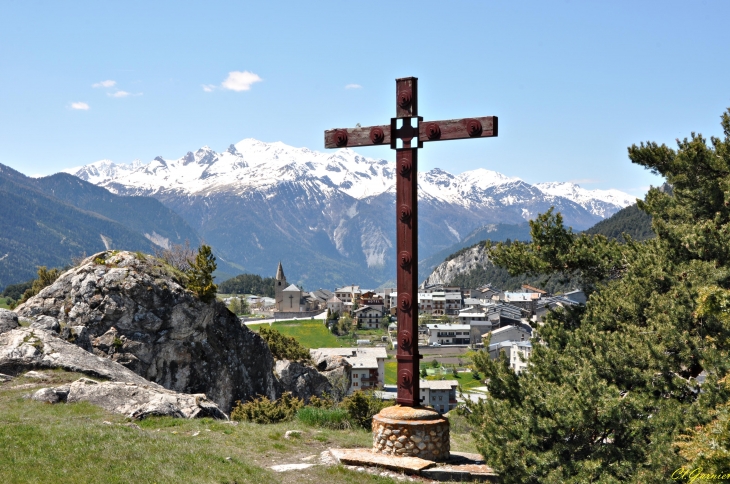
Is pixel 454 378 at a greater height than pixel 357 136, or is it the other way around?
pixel 357 136

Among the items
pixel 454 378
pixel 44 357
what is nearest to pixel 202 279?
pixel 44 357

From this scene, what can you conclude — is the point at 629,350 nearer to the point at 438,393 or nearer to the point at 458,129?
the point at 458,129

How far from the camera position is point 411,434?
14.5 meters

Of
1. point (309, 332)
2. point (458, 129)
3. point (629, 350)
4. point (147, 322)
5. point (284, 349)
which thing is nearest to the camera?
point (458, 129)

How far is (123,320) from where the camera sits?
1144 inches

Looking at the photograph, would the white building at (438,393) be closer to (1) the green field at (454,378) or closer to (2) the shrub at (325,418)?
(1) the green field at (454,378)

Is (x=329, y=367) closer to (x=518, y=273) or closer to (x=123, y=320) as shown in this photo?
(x=123, y=320)

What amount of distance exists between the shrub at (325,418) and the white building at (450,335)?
131 meters

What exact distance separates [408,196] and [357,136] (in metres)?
1.98

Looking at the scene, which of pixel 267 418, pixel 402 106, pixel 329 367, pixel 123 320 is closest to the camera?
pixel 402 106

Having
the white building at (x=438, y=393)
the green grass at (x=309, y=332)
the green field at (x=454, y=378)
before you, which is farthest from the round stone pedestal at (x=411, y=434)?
the green grass at (x=309, y=332)

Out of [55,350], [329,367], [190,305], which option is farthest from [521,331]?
[55,350]

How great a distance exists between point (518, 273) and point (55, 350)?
1538cm

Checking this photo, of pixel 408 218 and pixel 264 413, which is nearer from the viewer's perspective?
pixel 408 218
